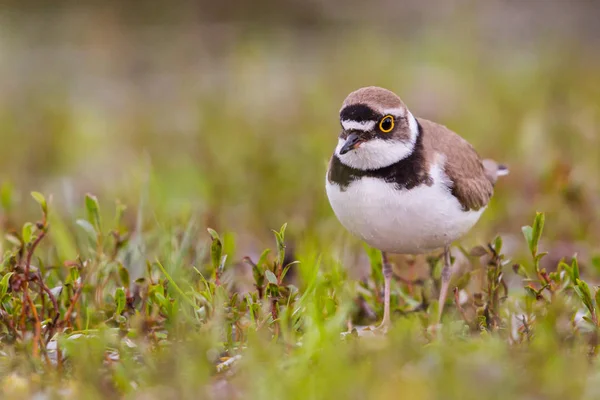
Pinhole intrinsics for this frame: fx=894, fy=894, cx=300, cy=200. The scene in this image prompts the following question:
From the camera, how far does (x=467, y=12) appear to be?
14.3m

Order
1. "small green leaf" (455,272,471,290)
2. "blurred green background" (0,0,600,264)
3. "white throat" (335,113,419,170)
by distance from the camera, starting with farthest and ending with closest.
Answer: "blurred green background" (0,0,600,264) < "small green leaf" (455,272,471,290) < "white throat" (335,113,419,170)

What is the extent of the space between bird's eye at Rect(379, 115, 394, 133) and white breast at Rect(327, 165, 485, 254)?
0.29 m

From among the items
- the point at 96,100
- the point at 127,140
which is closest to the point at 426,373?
the point at 127,140

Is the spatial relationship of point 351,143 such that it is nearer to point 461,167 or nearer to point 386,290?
point 461,167

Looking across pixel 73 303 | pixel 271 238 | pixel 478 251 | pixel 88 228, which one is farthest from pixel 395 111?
pixel 271 238

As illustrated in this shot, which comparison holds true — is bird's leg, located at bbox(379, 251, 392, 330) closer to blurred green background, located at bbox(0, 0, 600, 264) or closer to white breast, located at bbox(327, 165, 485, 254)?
white breast, located at bbox(327, 165, 485, 254)

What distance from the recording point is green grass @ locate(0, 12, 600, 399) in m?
3.26

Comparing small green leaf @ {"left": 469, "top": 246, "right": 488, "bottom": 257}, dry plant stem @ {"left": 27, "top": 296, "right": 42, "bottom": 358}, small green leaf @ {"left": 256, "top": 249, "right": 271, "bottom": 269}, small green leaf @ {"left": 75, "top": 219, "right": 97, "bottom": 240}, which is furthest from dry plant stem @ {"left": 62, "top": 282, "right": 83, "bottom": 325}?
small green leaf @ {"left": 469, "top": 246, "right": 488, "bottom": 257}

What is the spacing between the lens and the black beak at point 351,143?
426 centimetres

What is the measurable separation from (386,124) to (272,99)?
651cm

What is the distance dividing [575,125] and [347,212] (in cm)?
421

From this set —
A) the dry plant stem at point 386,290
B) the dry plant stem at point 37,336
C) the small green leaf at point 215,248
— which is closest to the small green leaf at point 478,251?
the dry plant stem at point 386,290

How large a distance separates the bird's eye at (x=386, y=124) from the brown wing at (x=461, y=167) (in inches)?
9.2

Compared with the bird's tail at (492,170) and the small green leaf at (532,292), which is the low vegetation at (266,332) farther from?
the bird's tail at (492,170)
